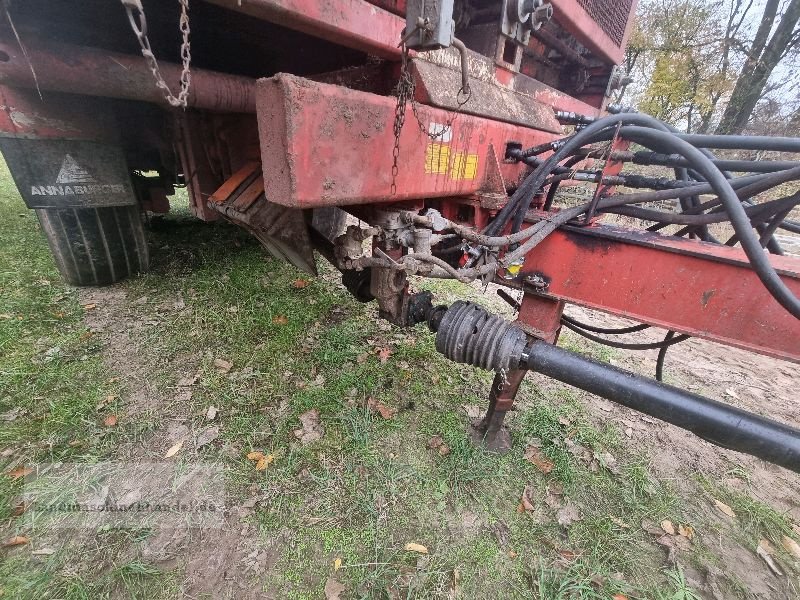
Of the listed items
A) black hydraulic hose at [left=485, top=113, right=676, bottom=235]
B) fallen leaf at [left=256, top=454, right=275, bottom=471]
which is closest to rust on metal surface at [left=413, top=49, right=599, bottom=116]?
black hydraulic hose at [left=485, top=113, right=676, bottom=235]

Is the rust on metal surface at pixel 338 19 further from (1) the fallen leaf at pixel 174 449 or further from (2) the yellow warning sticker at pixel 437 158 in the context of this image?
(1) the fallen leaf at pixel 174 449

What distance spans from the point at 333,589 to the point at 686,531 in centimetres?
182

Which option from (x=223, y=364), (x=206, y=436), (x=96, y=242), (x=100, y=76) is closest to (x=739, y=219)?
(x=100, y=76)

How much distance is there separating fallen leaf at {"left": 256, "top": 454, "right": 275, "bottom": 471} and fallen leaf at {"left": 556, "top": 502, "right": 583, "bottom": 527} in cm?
155

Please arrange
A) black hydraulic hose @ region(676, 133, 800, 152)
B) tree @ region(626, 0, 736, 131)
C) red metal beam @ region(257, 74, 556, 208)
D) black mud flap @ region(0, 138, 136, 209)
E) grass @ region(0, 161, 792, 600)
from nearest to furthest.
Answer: red metal beam @ region(257, 74, 556, 208) < black hydraulic hose @ region(676, 133, 800, 152) < grass @ region(0, 161, 792, 600) < black mud flap @ region(0, 138, 136, 209) < tree @ region(626, 0, 736, 131)

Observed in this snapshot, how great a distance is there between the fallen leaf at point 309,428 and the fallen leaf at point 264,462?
18 cm

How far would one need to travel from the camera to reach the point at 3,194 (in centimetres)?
571

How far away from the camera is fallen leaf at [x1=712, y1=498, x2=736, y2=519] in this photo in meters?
2.10

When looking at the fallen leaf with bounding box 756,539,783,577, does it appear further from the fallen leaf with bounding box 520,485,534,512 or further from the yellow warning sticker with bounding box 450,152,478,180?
the yellow warning sticker with bounding box 450,152,478,180

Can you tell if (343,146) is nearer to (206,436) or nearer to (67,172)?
(206,436)

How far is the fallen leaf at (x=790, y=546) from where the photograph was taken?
1.92m

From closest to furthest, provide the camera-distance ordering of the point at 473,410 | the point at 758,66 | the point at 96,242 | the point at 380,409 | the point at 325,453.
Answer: the point at 325,453 → the point at 380,409 → the point at 473,410 → the point at 96,242 → the point at 758,66

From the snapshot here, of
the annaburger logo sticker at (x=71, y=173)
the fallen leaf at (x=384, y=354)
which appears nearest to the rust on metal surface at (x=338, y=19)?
the annaburger logo sticker at (x=71, y=173)

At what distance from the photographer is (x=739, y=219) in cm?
119
